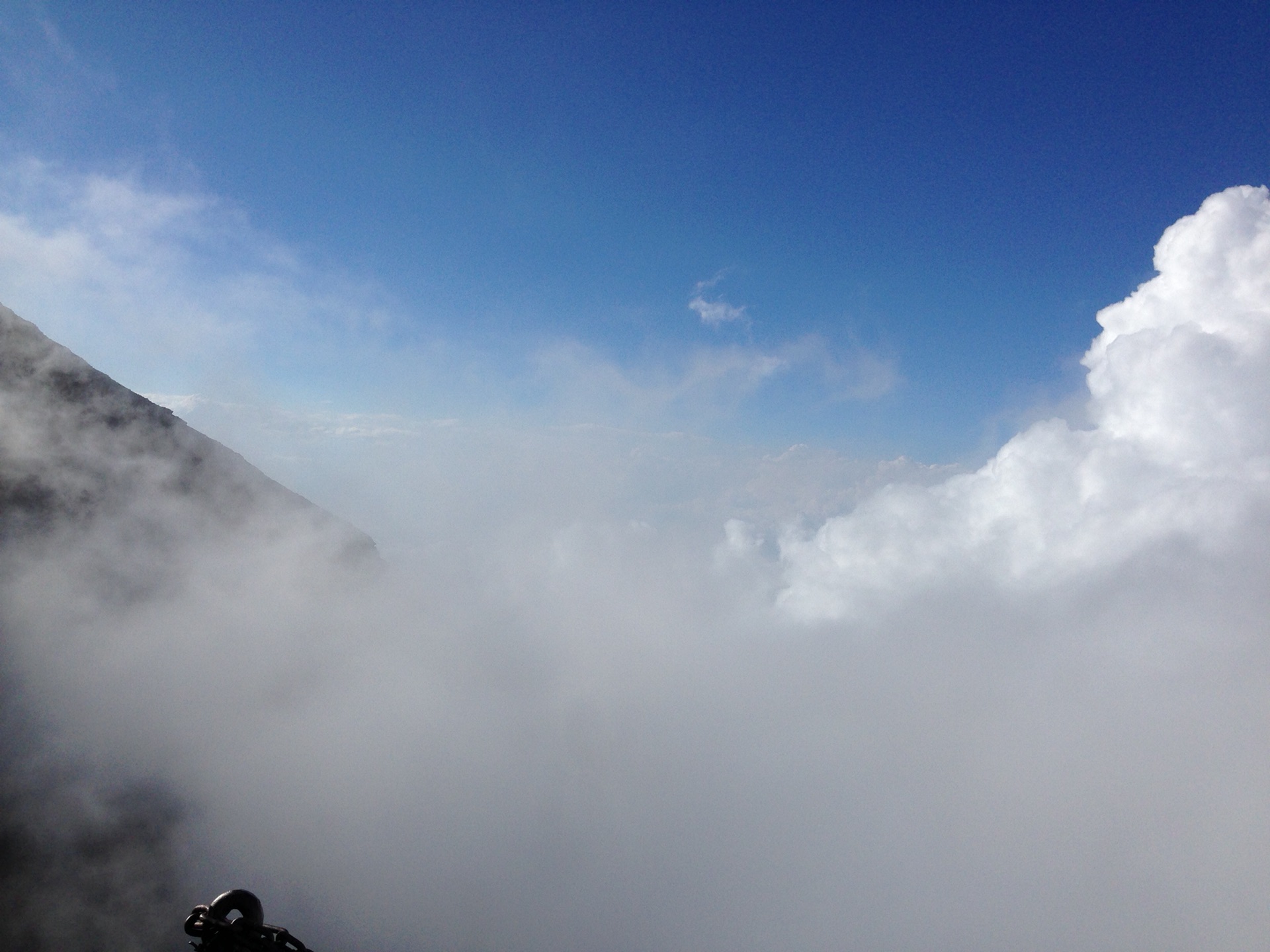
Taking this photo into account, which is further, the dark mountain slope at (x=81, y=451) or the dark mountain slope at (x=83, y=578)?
the dark mountain slope at (x=81, y=451)

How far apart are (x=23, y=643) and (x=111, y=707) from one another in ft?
16.9

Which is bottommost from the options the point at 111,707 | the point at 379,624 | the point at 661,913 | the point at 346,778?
the point at 661,913

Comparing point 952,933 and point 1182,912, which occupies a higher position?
point 1182,912

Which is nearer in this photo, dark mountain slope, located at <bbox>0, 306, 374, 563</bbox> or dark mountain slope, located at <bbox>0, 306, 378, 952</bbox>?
dark mountain slope, located at <bbox>0, 306, 378, 952</bbox>

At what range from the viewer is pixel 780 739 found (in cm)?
19600

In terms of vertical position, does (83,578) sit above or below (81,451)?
below

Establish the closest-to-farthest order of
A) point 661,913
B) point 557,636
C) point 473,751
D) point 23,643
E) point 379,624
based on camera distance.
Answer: point 23,643
point 379,624
point 473,751
point 661,913
point 557,636

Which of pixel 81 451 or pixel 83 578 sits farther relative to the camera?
pixel 81 451

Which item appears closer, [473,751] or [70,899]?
[70,899]

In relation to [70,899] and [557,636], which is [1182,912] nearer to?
[557,636]

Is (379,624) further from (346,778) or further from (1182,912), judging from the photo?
(1182,912)

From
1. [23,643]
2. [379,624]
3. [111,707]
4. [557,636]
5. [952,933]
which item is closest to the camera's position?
[23,643]

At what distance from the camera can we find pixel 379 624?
203ft

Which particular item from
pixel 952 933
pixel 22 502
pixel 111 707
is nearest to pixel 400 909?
pixel 111 707
